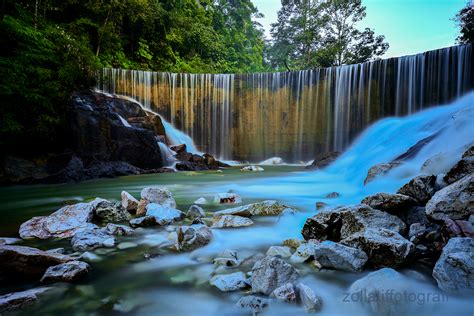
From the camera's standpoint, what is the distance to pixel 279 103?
16422 mm

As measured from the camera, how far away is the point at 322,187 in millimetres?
7324

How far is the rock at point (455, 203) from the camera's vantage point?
258cm

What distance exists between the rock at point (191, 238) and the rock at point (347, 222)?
3.61ft

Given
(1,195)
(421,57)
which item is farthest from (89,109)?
(421,57)

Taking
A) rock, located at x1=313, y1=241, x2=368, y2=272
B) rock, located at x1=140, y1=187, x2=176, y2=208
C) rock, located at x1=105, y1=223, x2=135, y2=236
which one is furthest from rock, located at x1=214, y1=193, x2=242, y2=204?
rock, located at x1=313, y1=241, x2=368, y2=272

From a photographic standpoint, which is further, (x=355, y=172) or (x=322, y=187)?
(x=355, y=172)

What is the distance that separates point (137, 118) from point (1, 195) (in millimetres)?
7208

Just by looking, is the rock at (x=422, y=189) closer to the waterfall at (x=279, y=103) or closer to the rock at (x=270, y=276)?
the rock at (x=270, y=276)

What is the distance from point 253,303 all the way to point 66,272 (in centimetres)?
148

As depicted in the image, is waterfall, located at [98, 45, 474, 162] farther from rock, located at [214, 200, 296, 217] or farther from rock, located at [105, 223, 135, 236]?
rock, located at [105, 223, 135, 236]

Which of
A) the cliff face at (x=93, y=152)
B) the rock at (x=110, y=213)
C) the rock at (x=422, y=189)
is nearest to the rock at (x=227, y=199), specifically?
the rock at (x=110, y=213)

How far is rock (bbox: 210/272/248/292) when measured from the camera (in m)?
2.12

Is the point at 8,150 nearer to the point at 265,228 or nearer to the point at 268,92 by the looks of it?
the point at 265,228

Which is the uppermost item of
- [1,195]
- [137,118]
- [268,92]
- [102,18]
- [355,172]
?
[102,18]
